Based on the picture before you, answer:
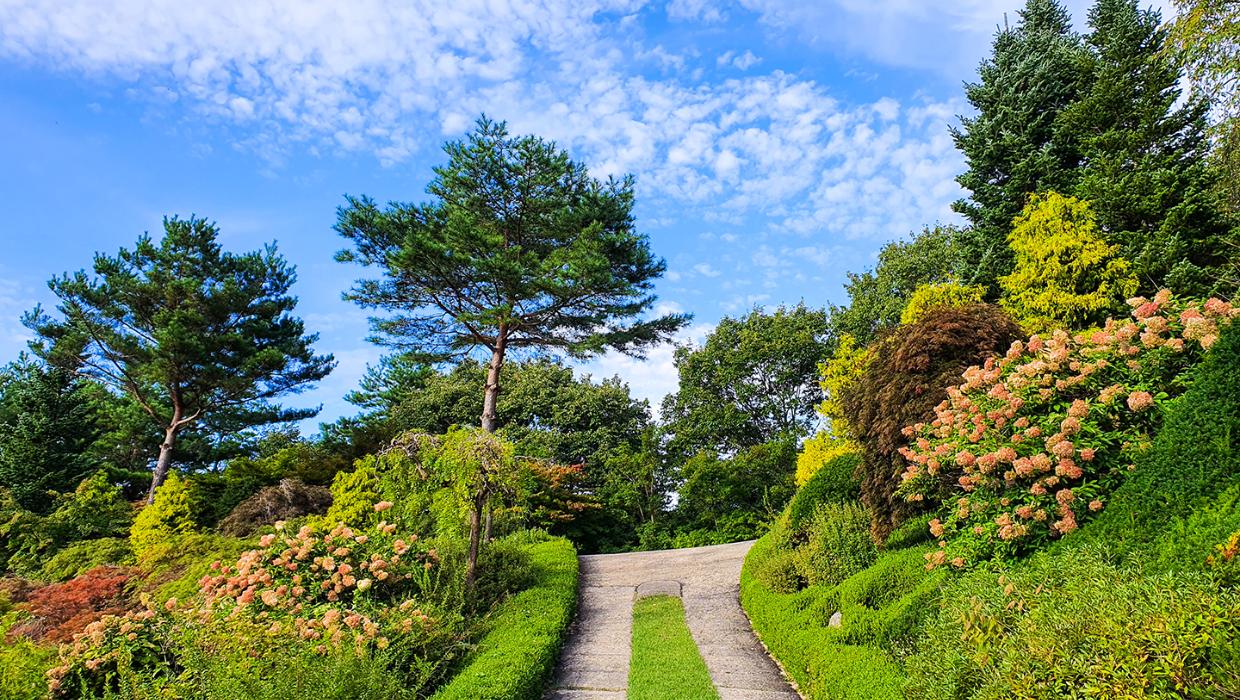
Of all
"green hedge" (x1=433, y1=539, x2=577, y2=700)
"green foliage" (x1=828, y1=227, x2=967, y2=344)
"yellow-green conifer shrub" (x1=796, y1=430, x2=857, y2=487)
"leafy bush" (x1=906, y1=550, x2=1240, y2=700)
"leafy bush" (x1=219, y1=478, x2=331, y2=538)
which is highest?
"green foliage" (x1=828, y1=227, x2=967, y2=344)

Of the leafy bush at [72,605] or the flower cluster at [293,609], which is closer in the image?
the flower cluster at [293,609]

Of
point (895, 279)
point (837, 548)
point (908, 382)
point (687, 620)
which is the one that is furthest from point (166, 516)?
point (895, 279)

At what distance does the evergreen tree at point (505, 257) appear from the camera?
50.0 ft

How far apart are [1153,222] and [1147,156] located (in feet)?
4.62

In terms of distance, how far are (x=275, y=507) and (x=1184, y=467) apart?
13.4 meters

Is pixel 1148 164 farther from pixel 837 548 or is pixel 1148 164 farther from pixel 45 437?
pixel 45 437

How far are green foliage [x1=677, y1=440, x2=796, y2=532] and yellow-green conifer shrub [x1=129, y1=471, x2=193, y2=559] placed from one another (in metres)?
12.0

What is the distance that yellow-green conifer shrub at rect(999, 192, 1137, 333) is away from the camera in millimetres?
12906

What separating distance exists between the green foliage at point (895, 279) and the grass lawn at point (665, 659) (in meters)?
13.9

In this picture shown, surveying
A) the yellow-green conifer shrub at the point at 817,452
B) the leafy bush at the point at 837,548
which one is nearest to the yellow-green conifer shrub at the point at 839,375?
the yellow-green conifer shrub at the point at 817,452

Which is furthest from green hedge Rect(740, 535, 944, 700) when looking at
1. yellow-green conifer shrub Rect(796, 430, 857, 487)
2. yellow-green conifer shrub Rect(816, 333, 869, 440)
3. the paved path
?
yellow-green conifer shrub Rect(796, 430, 857, 487)

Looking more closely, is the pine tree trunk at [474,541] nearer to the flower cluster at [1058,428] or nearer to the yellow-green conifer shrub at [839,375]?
the flower cluster at [1058,428]

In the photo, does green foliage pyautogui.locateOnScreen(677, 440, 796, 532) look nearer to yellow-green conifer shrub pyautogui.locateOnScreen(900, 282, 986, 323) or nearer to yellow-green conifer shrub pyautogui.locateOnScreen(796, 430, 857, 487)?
yellow-green conifer shrub pyautogui.locateOnScreen(796, 430, 857, 487)

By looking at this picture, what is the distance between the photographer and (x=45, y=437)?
18500mm
